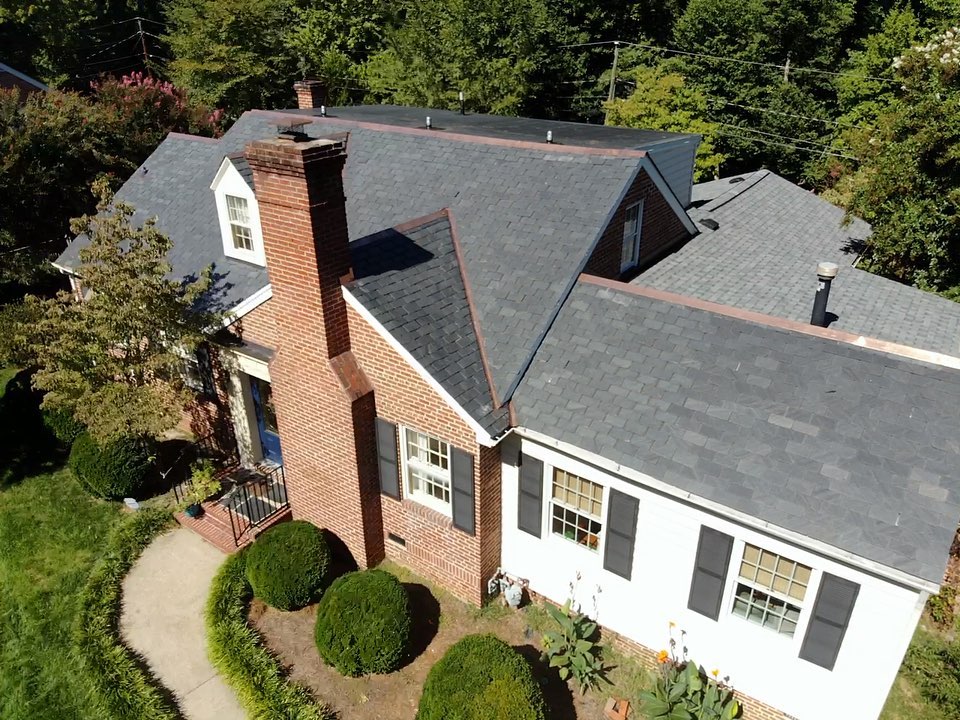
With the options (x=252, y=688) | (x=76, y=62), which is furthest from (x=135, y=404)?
(x=76, y=62)

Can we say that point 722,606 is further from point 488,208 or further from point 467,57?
point 467,57

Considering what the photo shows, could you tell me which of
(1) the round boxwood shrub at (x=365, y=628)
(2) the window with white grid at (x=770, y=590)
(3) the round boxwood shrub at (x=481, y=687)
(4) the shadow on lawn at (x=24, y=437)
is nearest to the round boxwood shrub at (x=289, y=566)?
(1) the round boxwood shrub at (x=365, y=628)

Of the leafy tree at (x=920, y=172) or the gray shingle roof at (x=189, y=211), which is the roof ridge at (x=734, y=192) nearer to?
the leafy tree at (x=920, y=172)

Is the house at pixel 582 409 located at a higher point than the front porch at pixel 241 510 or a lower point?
higher

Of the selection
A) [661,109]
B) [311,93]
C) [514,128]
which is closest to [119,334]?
[514,128]

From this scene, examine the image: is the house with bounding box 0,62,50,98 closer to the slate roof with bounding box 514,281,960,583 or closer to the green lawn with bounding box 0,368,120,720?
the green lawn with bounding box 0,368,120,720

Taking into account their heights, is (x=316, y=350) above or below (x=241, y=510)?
above

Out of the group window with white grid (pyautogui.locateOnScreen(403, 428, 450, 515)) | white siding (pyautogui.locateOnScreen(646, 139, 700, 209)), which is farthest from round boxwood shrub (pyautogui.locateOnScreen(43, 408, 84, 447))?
white siding (pyautogui.locateOnScreen(646, 139, 700, 209))
